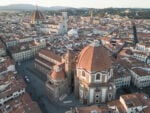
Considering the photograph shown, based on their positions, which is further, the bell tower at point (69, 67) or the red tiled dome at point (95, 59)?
the bell tower at point (69, 67)

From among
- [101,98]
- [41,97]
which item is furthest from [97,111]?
[41,97]

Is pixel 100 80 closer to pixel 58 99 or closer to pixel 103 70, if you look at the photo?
pixel 103 70

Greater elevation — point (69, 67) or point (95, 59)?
point (95, 59)

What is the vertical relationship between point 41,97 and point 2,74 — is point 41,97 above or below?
below

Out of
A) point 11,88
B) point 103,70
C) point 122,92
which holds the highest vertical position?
point 103,70

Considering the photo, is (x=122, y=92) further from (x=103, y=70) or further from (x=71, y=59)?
(x=71, y=59)

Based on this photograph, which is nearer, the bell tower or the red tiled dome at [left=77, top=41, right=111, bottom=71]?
Result: the red tiled dome at [left=77, top=41, right=111, bottom=71]

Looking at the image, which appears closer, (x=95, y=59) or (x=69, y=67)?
(x=95, y=59)

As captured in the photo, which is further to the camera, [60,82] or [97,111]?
[60,82]

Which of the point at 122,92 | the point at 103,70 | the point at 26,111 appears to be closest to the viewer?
the point at 26,111

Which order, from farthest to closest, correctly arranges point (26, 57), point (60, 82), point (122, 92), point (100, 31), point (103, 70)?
point (100, 31) → point (26, 57) → point (122, 92) → point (60, 82) → point (103, 70)
